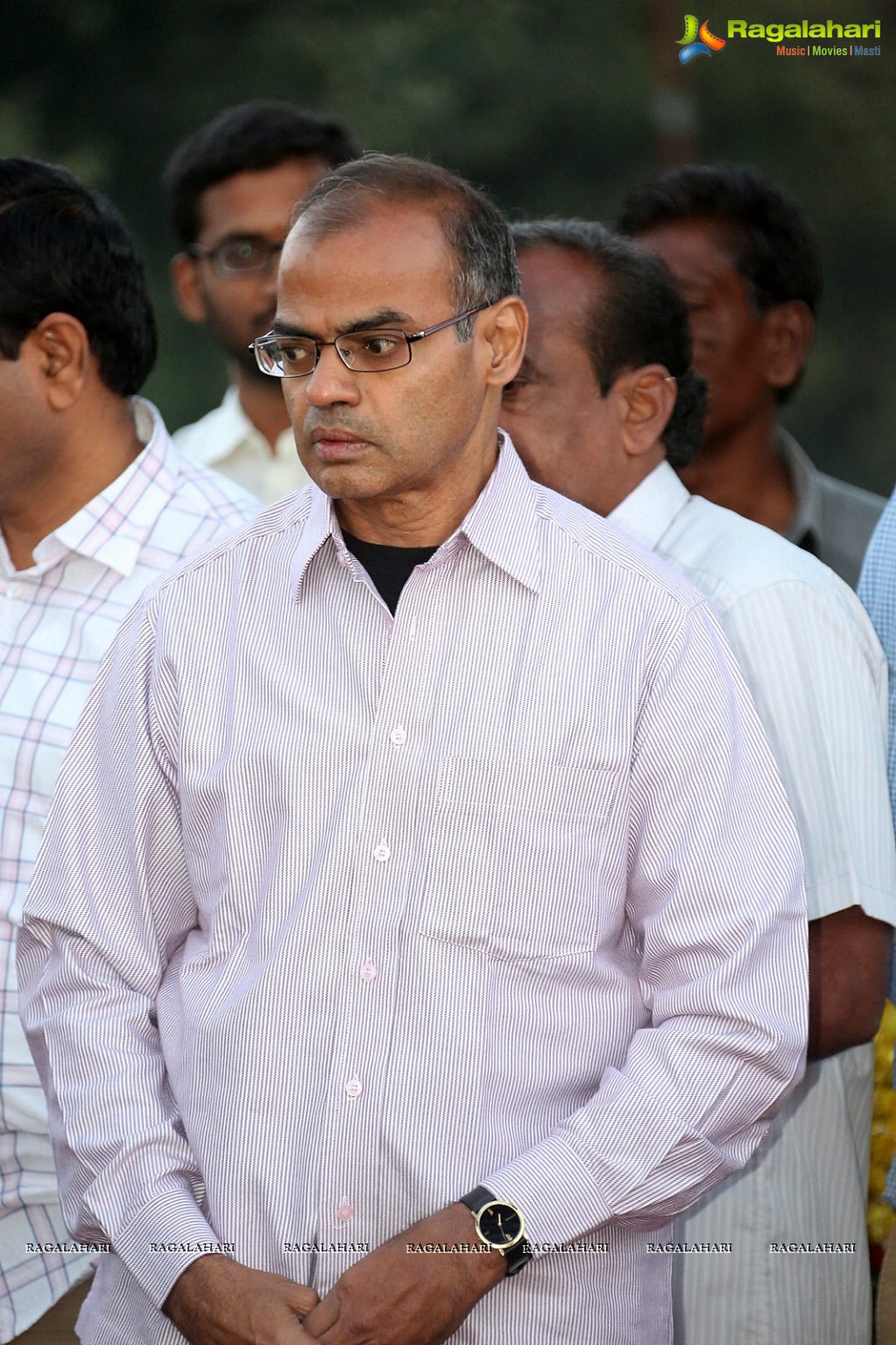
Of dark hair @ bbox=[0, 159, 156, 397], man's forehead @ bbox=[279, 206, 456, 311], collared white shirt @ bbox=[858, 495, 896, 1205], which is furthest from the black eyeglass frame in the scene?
man's forehead @ bbox=[279, 206, 456, 311]

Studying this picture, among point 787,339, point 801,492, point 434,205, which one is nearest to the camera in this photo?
point 434,205

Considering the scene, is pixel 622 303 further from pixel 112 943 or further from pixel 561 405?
pixel 112 943

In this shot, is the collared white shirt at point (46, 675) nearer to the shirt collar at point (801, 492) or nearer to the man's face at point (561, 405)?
the man's face at point (561, 405)

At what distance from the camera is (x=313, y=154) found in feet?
14.6

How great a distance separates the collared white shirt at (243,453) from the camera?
4555mm

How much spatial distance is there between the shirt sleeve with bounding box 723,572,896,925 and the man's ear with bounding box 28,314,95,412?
126cm

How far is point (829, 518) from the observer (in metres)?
4.13

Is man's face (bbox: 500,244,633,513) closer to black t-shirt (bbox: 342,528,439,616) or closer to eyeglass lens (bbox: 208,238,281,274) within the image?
black t-shirt (bbox: 342,528,439,616)

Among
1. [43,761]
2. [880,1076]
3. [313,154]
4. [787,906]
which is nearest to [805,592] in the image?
[787,906]

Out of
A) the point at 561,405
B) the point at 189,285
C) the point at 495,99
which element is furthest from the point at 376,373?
the point at 495,99

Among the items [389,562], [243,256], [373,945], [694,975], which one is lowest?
[694,975]

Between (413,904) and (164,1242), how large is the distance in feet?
1.77

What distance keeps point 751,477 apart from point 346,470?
212 centimetres

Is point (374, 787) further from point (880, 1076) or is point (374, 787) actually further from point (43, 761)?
point (880, 1076)
